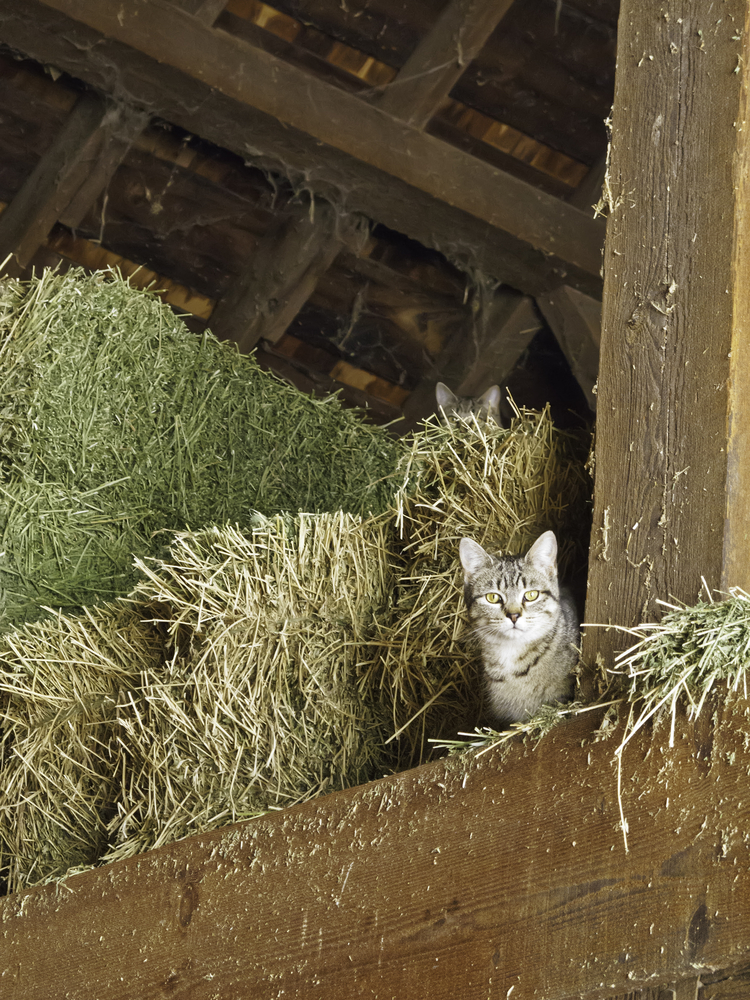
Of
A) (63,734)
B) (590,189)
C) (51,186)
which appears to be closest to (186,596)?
(63,734)

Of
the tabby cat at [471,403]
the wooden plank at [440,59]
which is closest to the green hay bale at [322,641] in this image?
the tabby cat at [471,403]

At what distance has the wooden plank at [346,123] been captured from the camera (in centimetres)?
363

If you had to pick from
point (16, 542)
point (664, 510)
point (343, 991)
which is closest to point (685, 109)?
point (664, 510)

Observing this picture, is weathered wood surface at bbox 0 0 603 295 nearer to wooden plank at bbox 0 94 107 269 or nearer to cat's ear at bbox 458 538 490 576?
wooden plank at bbox 0 94 107 269

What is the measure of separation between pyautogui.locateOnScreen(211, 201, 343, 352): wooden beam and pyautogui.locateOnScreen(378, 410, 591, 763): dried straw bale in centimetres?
191

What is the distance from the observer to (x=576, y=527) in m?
2.54

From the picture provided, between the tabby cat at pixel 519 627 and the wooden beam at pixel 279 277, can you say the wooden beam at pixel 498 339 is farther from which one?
the tabby cat at pixel 519 627

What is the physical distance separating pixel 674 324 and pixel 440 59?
2258 millimetres

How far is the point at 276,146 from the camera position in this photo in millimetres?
3891

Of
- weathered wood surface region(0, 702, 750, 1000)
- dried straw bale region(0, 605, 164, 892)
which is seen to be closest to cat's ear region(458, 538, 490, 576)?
weathered wood surface region(0, 702, 750, 1000)

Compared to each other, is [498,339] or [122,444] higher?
[498,339]

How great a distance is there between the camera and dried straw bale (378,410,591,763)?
2.46 meters

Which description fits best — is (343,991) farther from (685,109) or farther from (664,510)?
(685,109)

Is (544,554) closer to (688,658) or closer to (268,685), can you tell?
(688,658)
